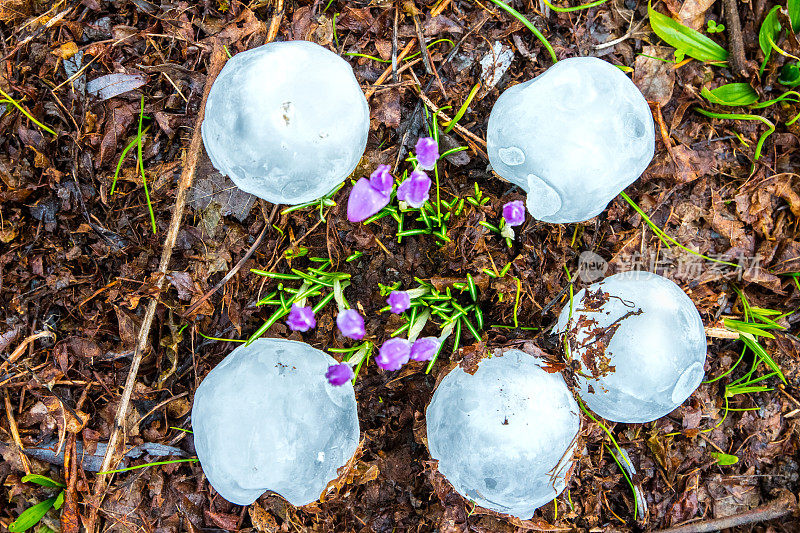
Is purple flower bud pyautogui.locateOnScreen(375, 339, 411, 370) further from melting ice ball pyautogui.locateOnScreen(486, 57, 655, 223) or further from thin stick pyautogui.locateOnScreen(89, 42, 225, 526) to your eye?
thin stick pyautogui.locateOnScreen(89, 42, 225, 526)

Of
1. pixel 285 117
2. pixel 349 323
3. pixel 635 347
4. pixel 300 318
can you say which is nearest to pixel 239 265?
pixel 300 318

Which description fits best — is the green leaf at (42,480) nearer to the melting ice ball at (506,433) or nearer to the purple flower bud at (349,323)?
the purple flower bud at (349,323)

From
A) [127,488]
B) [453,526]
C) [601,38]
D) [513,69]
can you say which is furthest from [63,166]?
[601,38]

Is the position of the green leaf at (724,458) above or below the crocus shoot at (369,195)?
below

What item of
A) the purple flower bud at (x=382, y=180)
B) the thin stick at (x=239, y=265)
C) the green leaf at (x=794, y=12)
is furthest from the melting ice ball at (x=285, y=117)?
the green leaf at (x=794, y=12)

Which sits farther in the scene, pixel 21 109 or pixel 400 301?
pixel 21 109

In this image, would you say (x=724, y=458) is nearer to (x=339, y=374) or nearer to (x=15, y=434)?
(x=339, y=374)
